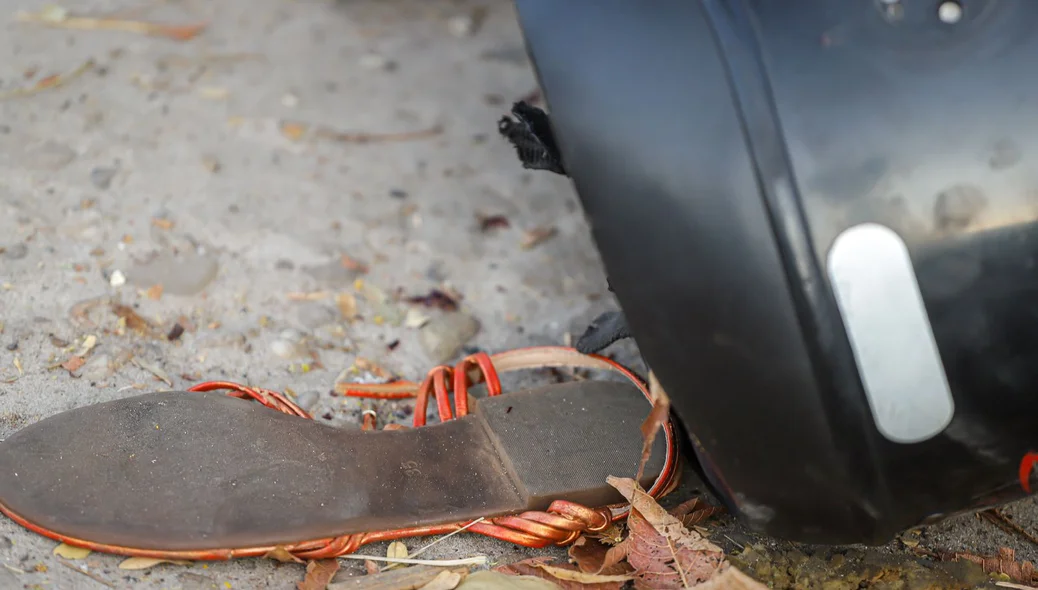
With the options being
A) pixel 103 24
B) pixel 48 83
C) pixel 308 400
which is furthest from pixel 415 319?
pixel 103 24

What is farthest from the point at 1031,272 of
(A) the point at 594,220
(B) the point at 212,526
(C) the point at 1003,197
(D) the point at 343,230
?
(D) the point at 343,230

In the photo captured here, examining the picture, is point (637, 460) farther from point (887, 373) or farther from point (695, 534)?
point (887, 373)

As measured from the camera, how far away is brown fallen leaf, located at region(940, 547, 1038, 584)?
1.41m

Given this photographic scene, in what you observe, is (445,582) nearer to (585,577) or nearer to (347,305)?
(585,577)

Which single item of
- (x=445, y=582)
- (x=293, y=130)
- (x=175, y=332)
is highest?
(x=293, y=130)

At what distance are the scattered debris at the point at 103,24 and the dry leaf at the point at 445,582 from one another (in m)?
2.06

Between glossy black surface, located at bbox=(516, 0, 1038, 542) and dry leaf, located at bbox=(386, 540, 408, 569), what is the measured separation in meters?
0.51

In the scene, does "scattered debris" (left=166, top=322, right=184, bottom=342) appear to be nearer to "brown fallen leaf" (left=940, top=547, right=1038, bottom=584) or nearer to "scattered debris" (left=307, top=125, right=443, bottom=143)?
"scattered debris" (left=307, top=125, right=443, bottom=143)

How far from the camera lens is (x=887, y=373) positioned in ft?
3.67

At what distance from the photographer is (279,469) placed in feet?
4.52

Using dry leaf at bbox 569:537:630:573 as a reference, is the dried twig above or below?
above

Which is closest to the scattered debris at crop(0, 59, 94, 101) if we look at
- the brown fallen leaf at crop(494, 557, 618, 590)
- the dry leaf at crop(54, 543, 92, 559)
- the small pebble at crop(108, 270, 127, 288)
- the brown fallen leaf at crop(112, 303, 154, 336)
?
the small pebble at crop(108, 270, 127, 288)

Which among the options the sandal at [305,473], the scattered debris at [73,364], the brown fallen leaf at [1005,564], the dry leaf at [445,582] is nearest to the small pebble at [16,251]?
the scattered debris at [73,364]

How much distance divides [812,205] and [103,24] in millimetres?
2398
